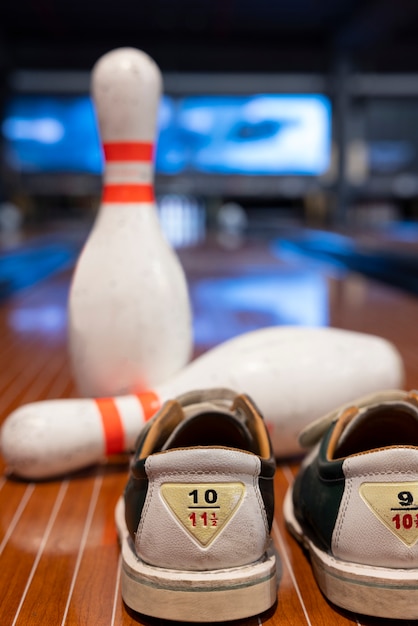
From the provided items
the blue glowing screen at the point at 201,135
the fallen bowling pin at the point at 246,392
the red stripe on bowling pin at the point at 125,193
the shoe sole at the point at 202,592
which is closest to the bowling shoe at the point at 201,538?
the shoe sole at the point at 202,592

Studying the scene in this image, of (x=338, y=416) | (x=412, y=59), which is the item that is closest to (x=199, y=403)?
(x=338, y=416)

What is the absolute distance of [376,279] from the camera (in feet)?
13.2

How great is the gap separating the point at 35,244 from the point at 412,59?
A: 5168mm

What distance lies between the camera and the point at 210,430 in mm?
871

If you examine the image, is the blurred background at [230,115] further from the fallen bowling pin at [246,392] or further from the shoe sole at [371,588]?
the shoe sole at [371,588]

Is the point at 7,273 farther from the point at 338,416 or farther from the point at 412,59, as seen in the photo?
the point at 412,59

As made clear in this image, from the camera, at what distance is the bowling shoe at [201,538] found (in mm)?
688

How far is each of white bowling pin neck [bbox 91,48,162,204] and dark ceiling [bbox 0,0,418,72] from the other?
5.76m

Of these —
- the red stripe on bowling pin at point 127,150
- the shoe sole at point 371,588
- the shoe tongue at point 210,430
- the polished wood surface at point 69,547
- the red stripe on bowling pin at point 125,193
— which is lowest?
the polished wood surface at point 69,547

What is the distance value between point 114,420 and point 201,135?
7.08 m

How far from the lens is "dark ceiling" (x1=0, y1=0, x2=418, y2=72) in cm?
690

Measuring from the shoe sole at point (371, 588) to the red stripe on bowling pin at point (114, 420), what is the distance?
445 millimetres

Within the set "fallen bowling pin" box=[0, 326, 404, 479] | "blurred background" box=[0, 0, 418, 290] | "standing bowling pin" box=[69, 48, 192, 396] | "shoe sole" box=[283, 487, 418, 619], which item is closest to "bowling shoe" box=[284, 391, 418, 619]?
"shoe sole" box=[283, 487, 418, 619]

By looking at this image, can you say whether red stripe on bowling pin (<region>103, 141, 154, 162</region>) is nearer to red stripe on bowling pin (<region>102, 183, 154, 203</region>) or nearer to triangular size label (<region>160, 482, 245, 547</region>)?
red stripe on bowling pin (<region>102, 183, 154, 203</region>)
